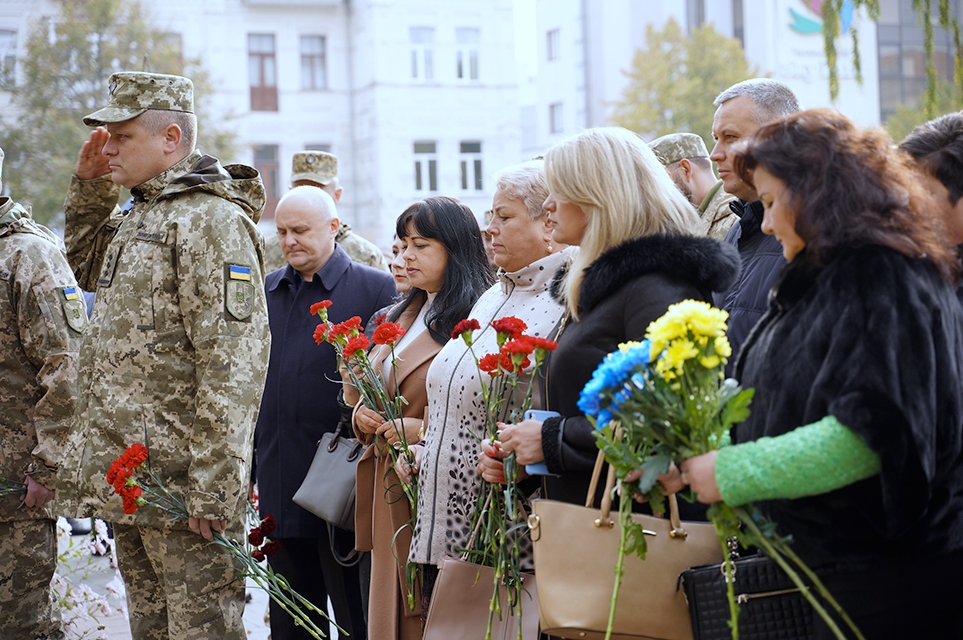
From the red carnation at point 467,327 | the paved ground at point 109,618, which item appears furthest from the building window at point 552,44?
the red carnation at point 467,327

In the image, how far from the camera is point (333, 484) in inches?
181

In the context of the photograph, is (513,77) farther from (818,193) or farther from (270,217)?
(818,193)

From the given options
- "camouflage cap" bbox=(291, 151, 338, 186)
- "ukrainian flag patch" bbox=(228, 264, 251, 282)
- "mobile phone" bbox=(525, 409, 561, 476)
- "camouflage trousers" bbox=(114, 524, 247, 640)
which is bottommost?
"camouflage trousers" bbox=(114, 524, 247, 640)

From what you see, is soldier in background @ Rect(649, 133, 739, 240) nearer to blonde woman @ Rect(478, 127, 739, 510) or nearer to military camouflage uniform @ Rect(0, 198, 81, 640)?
blonde woman @ Rect(478, 127, 739, 510)

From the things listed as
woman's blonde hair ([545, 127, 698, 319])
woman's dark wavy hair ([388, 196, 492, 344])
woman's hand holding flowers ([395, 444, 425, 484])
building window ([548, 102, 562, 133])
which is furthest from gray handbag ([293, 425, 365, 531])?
building window ([548, 102, 562, 133])

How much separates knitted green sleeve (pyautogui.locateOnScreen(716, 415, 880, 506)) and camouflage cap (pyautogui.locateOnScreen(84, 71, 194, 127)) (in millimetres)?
2826

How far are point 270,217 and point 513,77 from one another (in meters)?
8.52

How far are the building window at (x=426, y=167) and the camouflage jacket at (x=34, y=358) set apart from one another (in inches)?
1085

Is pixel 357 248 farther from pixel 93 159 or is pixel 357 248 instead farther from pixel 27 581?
pixel 27 581

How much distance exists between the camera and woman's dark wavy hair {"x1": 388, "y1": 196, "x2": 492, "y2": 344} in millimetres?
4426

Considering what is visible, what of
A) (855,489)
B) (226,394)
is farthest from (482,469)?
(855,489)

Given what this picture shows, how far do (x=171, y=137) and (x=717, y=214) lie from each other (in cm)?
233

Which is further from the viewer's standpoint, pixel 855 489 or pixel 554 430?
pixel 554 430

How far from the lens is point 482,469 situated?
3.43 meters
